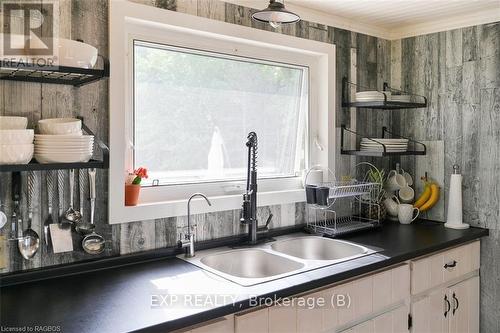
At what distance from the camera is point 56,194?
68.7 inches

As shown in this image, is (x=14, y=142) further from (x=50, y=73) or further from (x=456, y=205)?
(x=456, y=205)

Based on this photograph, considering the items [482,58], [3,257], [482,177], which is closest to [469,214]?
[482,177]

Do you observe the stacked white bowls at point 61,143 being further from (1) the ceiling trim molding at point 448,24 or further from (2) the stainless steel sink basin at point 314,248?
(1) the ceiling trim molding at point 448,24

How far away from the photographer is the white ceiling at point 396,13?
8.06 feet

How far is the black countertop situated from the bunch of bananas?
0.86 m

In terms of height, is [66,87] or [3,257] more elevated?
[66,87]

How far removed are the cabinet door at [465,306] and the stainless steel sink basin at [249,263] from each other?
1.05m

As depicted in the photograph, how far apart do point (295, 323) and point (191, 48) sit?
1395 millimetres

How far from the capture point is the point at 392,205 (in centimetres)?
295

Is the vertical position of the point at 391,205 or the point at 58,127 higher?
the point at 58,127

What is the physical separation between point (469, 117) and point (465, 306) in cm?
114

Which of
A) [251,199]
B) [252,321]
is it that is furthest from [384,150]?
[252,321]

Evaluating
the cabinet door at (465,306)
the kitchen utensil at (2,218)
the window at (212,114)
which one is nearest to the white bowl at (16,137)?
the kitchen utensil at (2,218)

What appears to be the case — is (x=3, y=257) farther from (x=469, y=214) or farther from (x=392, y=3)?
(x=469, y=214)
